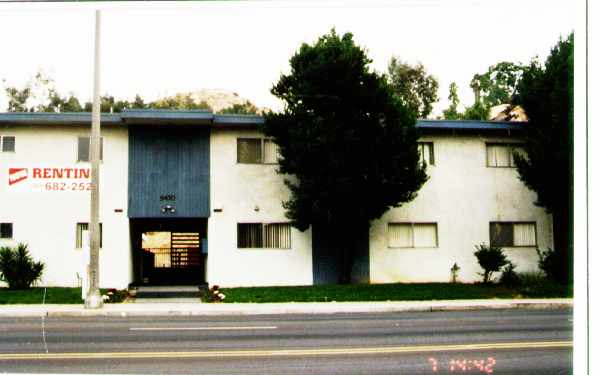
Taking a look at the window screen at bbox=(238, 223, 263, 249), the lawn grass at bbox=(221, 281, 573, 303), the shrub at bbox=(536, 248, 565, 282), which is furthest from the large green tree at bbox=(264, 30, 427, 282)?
the shrub at bbox=(536, 248, 565, 282)

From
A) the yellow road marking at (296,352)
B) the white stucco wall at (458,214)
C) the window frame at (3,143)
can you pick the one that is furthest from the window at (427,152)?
the window frame at (3,143)

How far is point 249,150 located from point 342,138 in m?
A: 3.56

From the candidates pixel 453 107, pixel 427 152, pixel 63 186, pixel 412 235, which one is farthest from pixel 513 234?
pixel 453 107

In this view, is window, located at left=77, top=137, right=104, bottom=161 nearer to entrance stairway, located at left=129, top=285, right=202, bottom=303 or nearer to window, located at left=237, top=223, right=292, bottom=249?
entrance stairway, located at left=129, top=285, right=202, bottom=303

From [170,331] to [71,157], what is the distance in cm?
981

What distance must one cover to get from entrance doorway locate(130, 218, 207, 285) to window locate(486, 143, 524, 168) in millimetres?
9570

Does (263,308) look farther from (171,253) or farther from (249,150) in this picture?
(171,253)

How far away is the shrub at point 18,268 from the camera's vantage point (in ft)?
59.1

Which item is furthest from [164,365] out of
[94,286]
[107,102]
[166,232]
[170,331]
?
[107,102]

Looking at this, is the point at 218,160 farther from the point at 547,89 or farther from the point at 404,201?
the point at 547,89

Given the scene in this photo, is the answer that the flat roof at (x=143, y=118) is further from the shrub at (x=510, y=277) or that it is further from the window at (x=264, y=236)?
the shrub at (x=510, y=277)

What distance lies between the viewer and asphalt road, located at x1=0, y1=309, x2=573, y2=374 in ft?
25.2

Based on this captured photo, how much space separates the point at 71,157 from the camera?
19.2 metres

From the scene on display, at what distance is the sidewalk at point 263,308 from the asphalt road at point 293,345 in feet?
2.85
